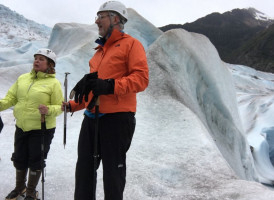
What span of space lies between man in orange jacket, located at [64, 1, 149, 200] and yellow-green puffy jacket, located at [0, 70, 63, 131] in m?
0.84

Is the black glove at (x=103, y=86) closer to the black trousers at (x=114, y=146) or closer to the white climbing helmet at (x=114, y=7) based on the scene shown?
the black trousers at (x=114, y=146)

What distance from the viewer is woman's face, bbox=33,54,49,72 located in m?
3.12

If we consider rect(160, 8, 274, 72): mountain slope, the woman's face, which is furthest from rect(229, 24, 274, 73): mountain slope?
the woman's face

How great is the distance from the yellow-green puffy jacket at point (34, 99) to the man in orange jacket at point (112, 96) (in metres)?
0.84

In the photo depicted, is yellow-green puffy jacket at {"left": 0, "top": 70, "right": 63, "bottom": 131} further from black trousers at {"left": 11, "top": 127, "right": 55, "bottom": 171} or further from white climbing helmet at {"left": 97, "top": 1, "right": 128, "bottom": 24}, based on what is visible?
white climbing helmet at {"left": 97, "top": 1, "right": 128, "bottom": 24}

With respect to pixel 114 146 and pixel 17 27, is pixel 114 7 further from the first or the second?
pixel 17 27

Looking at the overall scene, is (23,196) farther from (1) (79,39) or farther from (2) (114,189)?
(1) (79,39)

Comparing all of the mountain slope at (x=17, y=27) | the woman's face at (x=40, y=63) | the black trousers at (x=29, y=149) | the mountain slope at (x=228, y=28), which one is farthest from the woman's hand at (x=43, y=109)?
the mountain slope at (x=228, y=28)

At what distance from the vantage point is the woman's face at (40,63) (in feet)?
10.2

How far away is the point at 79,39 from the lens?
1616 centimetres

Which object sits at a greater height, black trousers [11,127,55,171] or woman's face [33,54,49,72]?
woman's face [33,54,49,72]

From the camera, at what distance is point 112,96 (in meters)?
2.24

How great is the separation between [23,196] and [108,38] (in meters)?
2.20

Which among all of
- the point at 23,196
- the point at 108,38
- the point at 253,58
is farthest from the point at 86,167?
the point at 253,58
